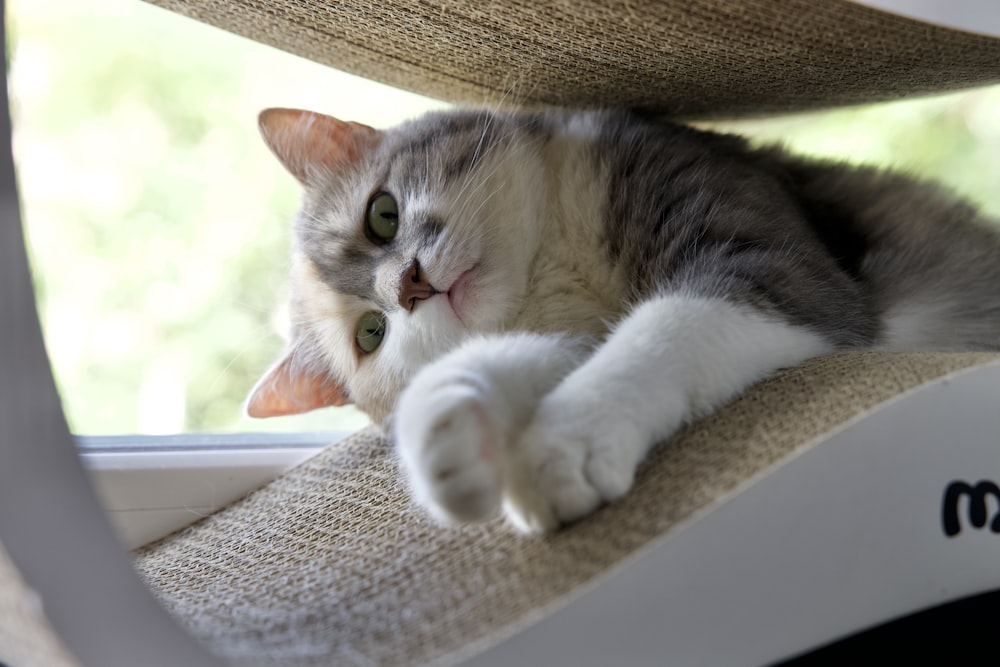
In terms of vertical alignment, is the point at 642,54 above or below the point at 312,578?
above

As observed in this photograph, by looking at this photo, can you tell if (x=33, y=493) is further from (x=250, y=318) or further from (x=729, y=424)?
(x=250, y=318)

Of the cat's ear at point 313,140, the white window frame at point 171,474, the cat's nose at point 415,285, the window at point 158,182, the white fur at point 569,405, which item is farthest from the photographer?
the window at point 158,182

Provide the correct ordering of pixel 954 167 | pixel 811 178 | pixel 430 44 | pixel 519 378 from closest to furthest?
pixel 519 378
pixel 430 44
pixel 811 178
pixel 954 167

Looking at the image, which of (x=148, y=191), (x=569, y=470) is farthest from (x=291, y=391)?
(x=148, y=191)

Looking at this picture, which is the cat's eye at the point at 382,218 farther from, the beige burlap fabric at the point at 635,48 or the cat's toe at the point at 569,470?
the cat's toe at the point at 569,470

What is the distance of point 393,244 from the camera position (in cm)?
136

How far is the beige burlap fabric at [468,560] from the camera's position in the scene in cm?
72

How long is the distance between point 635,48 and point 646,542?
0.85 m

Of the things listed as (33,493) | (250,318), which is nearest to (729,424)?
(33,493)

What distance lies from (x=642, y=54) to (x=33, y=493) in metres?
1.07

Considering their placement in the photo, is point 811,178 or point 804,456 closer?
point 804,456

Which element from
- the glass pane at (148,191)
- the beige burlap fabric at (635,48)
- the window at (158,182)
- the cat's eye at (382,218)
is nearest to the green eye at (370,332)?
the cat's eye at (382,218)

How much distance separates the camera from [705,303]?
1022 millimetres

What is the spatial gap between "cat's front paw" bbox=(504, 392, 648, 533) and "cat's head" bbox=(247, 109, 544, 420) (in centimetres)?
A: 50
